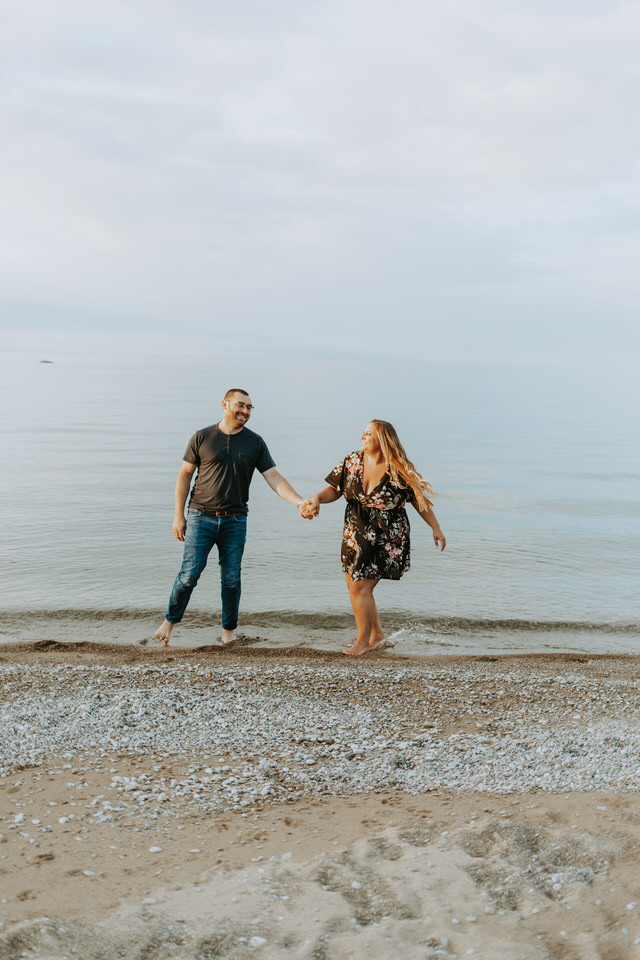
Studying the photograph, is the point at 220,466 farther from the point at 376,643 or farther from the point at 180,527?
the point at 376,643

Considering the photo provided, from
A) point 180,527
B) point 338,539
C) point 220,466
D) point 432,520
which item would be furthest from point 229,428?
point 338,539

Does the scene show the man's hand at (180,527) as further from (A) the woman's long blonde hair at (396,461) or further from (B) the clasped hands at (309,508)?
(A) the woman's long blonde hair at (396,461)

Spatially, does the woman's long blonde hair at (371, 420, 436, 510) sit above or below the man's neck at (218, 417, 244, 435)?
below

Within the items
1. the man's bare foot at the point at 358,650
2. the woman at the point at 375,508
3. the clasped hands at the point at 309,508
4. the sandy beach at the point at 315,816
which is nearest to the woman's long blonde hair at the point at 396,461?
the woman at the point at 375,508

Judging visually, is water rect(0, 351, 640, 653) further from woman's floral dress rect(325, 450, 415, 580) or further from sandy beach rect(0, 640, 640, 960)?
sandy beach rect(0, 640, 640, 960)

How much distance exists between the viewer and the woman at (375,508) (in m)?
7.04

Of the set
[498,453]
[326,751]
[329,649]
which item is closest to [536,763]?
[326,751]

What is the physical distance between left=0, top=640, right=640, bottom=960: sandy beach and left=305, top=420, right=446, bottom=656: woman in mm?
1331

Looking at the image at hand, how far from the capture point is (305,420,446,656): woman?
23.1 ft

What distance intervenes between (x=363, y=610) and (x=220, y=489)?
1.85 meters

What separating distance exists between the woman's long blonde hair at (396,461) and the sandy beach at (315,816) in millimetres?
1733

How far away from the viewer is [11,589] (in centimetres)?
1016

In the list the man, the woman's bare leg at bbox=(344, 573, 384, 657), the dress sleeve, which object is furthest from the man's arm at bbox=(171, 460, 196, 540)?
the woman's bare leg at bbox=(344, 573, 384, 657)

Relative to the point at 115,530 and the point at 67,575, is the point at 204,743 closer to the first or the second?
the point at 67,575
